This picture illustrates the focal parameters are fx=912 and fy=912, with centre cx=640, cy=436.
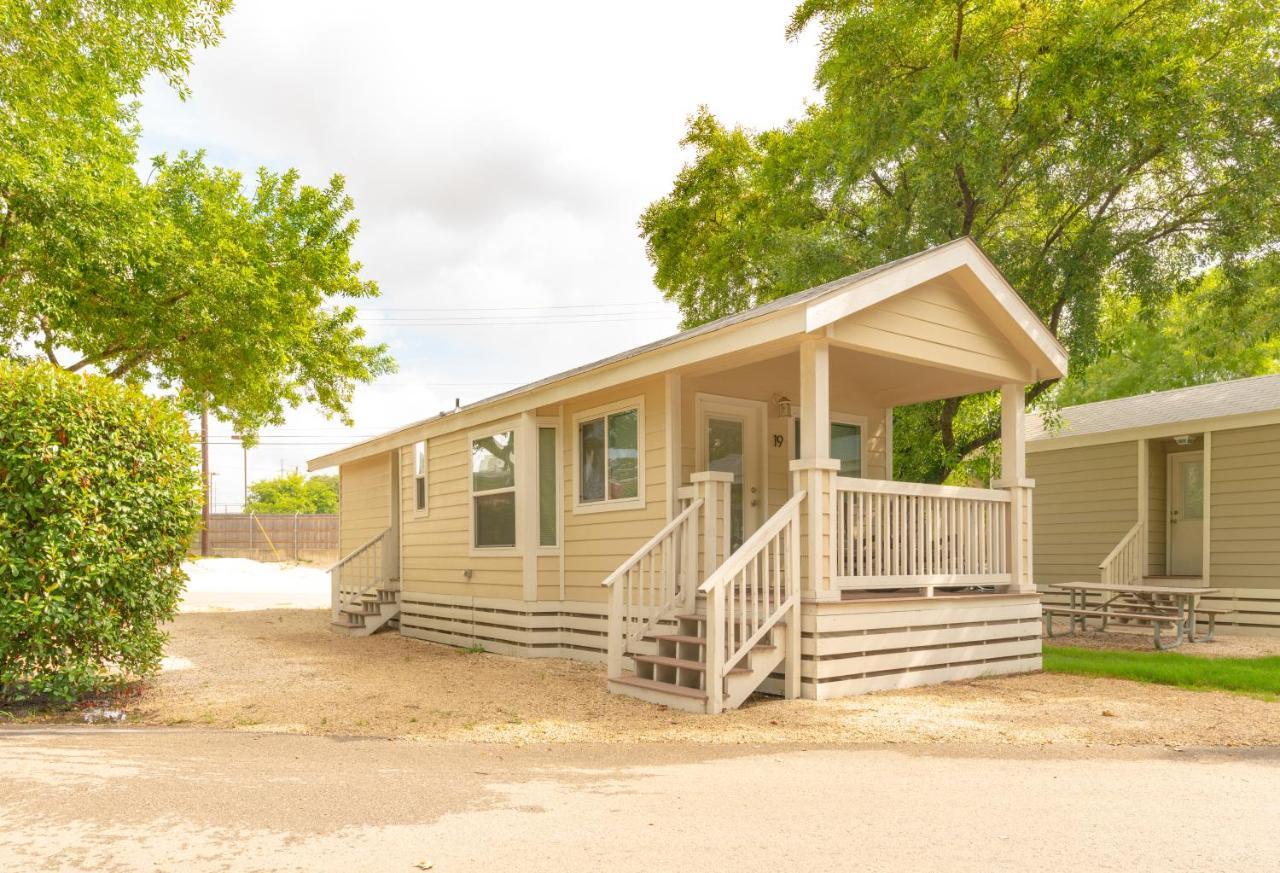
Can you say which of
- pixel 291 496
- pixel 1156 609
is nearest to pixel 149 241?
pixel 1156 609

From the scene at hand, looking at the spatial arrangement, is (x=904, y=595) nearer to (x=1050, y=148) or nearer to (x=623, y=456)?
(x=623, y=456)

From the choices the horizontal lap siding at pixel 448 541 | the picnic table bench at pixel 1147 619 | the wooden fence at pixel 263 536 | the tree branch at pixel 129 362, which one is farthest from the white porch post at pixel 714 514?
the wooden fence at pixel 263 536

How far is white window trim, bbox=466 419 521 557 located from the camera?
1033 centimetres

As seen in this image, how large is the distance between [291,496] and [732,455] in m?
54.9

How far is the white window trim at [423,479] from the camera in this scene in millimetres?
12617

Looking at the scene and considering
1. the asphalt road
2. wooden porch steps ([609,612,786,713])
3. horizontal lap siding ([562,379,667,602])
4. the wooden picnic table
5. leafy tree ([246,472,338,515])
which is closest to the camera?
the asphalt road

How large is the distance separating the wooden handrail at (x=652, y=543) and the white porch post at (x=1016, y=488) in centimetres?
318

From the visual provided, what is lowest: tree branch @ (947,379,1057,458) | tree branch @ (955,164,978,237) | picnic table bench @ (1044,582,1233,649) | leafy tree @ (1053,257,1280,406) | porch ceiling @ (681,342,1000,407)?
picnic table bench @ (1044,582,1233,649)

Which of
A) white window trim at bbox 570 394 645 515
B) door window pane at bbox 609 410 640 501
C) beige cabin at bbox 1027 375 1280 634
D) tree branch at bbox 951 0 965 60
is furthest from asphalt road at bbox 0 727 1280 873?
tree branch at bbox 951 0 965 60

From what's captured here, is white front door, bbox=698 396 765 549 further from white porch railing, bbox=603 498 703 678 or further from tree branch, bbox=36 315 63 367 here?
tree branch, bbox=36 315 63 367

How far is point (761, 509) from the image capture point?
31.1 ft

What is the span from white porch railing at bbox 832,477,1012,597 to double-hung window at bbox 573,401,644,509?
221 centimetres

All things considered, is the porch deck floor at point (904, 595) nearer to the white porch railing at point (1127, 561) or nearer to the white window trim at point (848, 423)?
the white window trim at point (848, 423)

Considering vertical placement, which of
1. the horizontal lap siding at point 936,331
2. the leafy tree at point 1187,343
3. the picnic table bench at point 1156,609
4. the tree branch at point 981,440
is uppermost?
the leafy tree at point 1187,343
